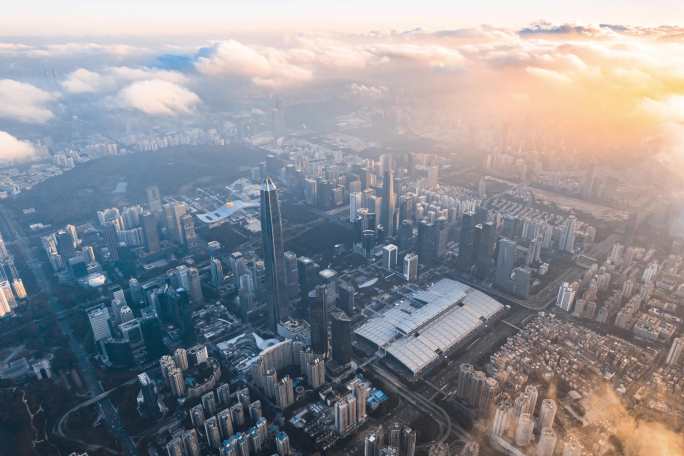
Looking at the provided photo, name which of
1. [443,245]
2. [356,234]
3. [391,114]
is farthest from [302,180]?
[391,114]

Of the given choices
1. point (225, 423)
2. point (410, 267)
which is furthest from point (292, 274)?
point (225, 423)

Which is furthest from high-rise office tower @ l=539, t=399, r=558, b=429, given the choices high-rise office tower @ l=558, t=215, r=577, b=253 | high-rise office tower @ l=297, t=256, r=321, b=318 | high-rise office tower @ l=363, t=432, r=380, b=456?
high-rise office tower @ l=558, t=215, r=577, b=253

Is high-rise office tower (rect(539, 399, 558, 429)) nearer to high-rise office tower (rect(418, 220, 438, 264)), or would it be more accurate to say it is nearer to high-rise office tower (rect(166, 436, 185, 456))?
high-rise office tower (rect(166, 436, 185, 456))

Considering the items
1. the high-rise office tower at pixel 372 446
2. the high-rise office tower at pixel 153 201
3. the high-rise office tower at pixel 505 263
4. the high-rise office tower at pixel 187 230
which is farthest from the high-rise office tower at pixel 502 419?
the high-rise office tower at pixel 153 201

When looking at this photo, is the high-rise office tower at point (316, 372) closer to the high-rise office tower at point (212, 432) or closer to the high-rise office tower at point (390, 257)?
the high-rise office tower at point (212, 432)

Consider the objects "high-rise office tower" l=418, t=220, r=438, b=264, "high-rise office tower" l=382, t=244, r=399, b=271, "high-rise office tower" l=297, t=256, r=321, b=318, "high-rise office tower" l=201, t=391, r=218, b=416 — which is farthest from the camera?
"high-rise office tower" l=418, t=220, r=438, b=264

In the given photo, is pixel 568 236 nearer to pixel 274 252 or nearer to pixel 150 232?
pixel 274 252
